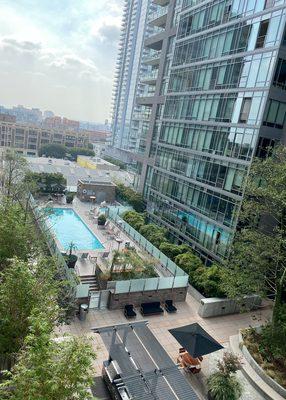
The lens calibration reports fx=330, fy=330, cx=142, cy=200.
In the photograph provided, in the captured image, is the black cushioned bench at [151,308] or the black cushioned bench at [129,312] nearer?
the black cushioned bench at [129,312]

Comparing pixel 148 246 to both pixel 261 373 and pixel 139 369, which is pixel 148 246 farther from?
pixel 139 369

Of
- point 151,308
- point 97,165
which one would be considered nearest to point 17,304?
point 151,308

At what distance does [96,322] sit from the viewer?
18156 mm

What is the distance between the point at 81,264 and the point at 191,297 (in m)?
8.26

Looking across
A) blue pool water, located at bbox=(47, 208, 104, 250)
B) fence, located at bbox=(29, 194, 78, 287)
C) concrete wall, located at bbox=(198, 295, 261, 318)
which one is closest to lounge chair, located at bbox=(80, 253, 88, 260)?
fence, located at bbox=(29, 194, 78, 287)

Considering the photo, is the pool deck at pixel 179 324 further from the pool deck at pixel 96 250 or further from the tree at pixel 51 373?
the tree at pixel 51 373

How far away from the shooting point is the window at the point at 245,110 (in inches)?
960

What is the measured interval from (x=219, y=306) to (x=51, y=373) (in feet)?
52.8

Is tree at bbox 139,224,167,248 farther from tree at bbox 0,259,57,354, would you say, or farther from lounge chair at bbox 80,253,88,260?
tree at bbox 0,259,57,354

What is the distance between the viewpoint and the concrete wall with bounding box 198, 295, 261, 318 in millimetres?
20469

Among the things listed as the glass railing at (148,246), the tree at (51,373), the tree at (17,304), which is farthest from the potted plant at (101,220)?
the tree at (51,373)

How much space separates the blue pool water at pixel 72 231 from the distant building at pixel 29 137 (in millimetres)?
84106

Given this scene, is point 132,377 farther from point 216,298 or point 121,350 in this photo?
point 216,298

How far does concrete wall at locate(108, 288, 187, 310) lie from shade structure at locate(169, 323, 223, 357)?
549 cm
